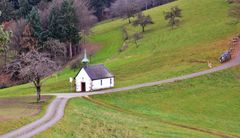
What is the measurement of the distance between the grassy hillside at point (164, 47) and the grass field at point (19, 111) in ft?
44.4

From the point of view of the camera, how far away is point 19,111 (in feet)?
156

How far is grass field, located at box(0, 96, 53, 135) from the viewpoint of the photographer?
40841mm

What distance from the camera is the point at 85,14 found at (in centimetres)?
13112

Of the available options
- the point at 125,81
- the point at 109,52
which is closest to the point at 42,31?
the point at 109,52

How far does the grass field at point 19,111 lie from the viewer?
134ft

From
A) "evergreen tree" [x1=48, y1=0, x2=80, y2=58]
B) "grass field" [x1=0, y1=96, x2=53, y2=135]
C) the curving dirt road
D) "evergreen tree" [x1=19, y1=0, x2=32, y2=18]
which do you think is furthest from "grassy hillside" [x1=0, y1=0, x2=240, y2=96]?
"evergreen tree" [x1=19, y1=0, x2=32, y2=18]

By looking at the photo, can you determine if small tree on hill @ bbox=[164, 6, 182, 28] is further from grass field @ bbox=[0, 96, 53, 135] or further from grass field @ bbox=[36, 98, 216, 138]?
grass field @ bbox=[36, 98, 216, 138]

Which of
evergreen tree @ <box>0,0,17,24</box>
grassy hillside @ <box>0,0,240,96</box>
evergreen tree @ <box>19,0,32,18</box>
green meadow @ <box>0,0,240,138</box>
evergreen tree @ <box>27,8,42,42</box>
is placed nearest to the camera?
green meadow @ <box>0,0,240,138</box>

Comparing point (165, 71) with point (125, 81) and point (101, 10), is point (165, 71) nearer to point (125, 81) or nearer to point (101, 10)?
point (125, 81)

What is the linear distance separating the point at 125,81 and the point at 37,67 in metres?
20.5

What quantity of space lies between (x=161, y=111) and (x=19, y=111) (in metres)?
17.7

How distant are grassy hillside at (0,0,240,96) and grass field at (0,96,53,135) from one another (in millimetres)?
13520

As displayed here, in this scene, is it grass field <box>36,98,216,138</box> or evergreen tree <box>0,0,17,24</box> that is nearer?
grass field <box>36,98,216,138</box>

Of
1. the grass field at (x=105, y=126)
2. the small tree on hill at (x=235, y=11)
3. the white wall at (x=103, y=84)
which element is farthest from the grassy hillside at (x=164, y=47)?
the grass field at (x=105, y=126)
